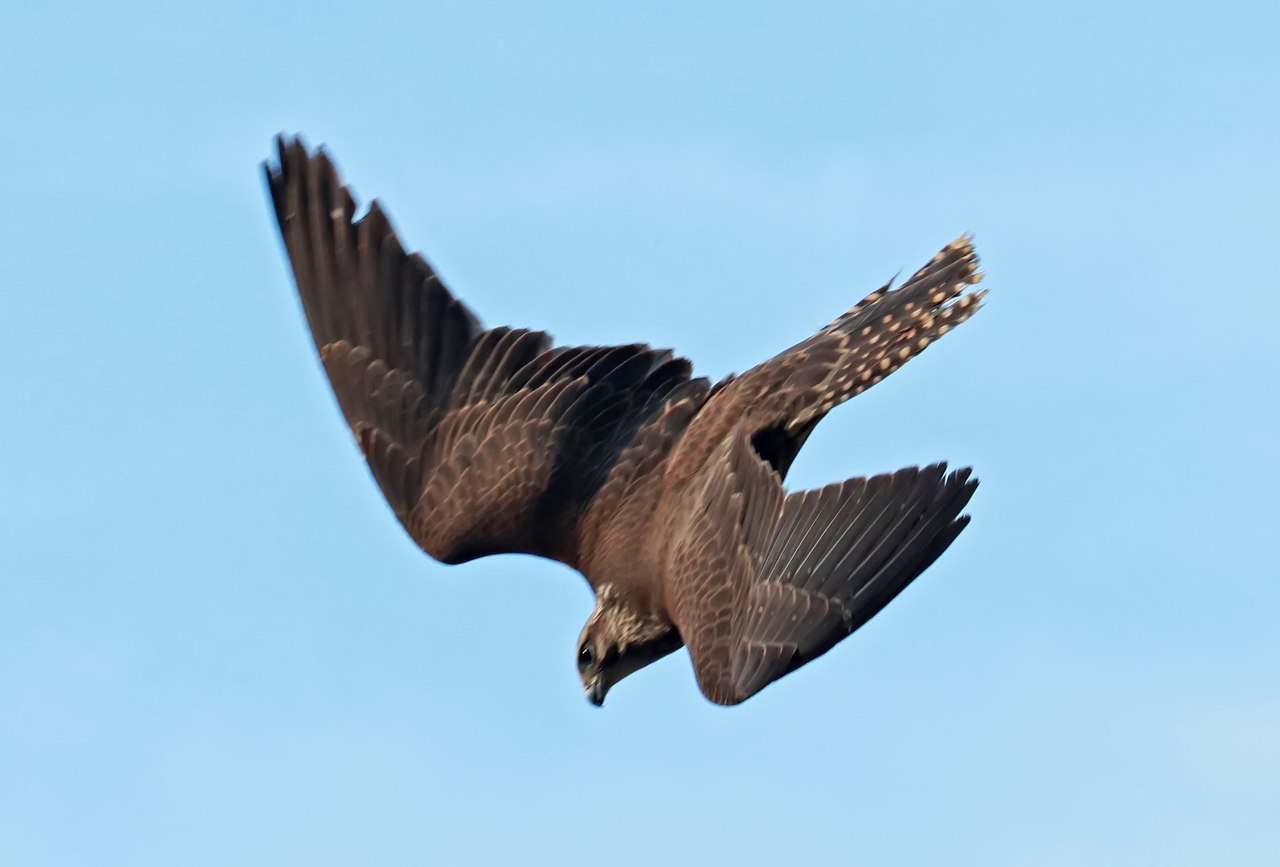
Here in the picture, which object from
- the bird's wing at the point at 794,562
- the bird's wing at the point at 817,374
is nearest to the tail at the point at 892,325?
the bird's wing at the point at 817,374

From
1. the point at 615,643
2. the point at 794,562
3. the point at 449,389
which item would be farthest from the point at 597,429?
the point at 794,562

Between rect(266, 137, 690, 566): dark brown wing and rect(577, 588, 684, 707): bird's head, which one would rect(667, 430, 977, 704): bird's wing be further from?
rect(266, 137, 690, 566): dark brown wing

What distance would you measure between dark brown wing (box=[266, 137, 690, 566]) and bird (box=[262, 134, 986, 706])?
11 mm

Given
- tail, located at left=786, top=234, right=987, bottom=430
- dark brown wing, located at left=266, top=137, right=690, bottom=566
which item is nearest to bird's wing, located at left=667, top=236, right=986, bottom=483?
tail, located at left=786, top=234, right=987, bottom=430

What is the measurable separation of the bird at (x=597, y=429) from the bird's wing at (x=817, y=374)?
0.01 metres

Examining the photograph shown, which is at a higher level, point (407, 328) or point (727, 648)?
point (407, 328)

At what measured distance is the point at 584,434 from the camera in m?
15.2

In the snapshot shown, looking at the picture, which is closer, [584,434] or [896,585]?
[896,585]

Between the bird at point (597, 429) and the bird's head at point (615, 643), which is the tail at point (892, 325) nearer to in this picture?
the bird at point (597, 429)

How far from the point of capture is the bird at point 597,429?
13.6 metres

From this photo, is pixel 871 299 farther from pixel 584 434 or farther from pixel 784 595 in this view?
pixel 784 595

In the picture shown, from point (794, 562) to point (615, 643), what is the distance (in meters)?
2.16

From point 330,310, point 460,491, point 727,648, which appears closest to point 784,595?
point 727,648

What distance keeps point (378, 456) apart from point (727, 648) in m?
3.27
